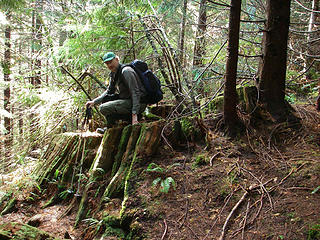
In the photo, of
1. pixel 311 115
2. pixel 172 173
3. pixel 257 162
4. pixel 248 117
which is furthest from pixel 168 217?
pixel 311 115

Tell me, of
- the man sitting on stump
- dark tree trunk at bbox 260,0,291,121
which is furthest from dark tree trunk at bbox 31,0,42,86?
dark tree trunk at bbox 260,0,291,121

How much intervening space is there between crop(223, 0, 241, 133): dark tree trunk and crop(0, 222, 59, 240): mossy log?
3383mm

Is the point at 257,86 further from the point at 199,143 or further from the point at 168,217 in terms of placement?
the point at 168,217

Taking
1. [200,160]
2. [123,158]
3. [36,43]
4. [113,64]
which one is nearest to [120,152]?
[123,158]

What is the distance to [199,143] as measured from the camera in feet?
15.1

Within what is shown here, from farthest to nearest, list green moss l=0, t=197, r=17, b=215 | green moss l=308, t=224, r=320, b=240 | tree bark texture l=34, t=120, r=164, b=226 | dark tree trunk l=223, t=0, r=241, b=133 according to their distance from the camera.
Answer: green moss l=0, t=197, r=17, b=215
tree bark texture l=34, t=120, r=164, b=226
dark tree trunk l=223, t=0, r=241, b=133
green moss l=308, t=224, r=320, b=240

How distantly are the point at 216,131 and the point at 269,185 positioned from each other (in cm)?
162

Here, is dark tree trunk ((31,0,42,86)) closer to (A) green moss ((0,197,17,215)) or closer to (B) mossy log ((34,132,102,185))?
(B) mossy log ((34,132,102,185))

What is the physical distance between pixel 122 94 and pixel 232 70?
2.45 meters

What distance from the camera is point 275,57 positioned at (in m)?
4.03

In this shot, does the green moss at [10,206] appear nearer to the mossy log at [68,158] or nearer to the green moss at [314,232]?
the mossy log at [68,158]

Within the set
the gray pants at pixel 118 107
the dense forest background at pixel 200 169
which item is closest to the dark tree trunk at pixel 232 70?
the dense forest background at pixel 200 169

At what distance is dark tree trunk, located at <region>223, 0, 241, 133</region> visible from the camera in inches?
143

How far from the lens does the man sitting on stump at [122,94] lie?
457 cm
